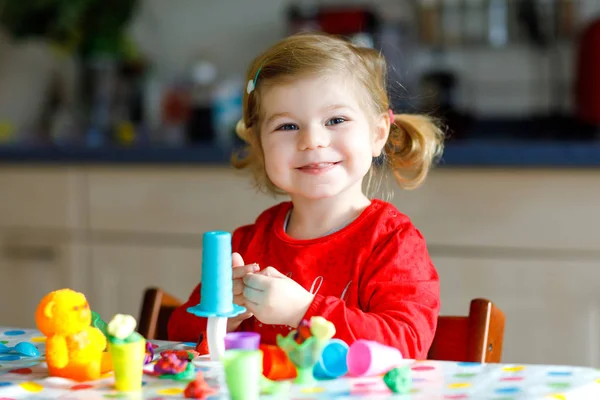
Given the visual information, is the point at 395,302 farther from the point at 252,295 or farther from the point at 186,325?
the point at 186,325

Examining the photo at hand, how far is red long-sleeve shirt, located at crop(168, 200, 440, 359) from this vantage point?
35.3 inches

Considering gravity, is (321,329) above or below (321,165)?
below

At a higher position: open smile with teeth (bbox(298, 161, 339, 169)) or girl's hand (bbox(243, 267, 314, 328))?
open smile with teeth (bbox(298, 161, 339, 169))

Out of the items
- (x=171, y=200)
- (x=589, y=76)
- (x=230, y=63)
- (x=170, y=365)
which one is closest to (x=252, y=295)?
(x=170, y=365)

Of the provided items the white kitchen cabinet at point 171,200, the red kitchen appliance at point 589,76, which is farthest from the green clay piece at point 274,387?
the red kitchen appliance at point 589,76

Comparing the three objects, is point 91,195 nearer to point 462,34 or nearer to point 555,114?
point 462,34

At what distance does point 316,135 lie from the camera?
3.28 ft

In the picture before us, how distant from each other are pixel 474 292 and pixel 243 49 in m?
1.14

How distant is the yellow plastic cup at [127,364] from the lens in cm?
73

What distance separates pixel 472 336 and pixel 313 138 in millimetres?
293

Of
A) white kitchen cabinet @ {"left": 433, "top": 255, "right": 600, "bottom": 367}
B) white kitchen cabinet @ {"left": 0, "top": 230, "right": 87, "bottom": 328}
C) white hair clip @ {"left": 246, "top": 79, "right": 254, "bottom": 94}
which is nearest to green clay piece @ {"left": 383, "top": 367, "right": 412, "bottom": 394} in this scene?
white hair clip @ {"left": 246, "top": 79, "right": 254, "bottom": 94}

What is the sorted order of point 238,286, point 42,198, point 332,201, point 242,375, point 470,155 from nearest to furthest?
point 242,375 < point 238,286 < point 332,201 < point 470,155 < point 42,198

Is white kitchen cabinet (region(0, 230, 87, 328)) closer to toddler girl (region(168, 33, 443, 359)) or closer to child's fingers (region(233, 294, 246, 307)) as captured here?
toddler girl (region(168, 33, 443, 359))

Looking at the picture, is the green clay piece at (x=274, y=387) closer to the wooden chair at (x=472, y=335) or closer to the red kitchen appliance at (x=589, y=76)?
the wooden chair at (x=472, y=335)
